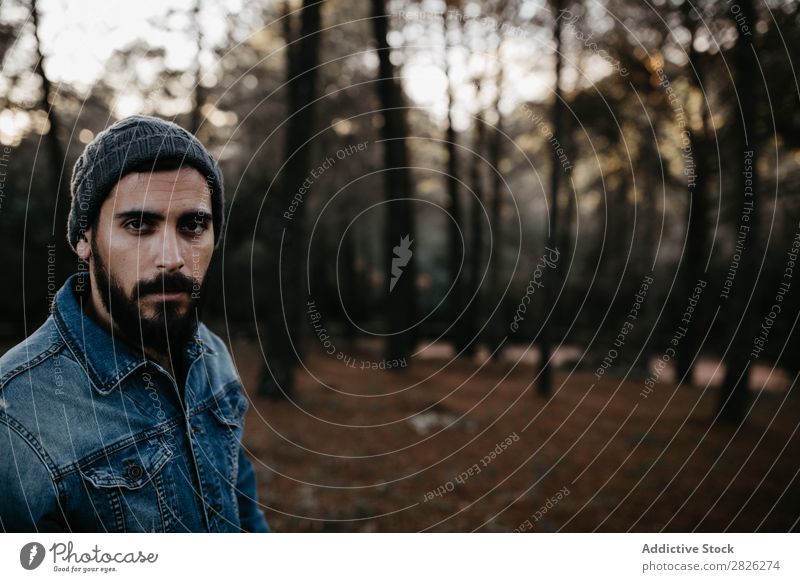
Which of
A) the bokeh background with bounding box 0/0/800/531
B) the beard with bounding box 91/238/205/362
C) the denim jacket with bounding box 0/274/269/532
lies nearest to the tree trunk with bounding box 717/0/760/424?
the bokeh background with bounding box 0/0/800/531

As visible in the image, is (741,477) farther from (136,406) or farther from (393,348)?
(393,348)

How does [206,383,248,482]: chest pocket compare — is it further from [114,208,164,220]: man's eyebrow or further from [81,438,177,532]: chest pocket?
[114,208,164,220]: man's eyebrow

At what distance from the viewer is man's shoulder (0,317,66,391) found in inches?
58.5

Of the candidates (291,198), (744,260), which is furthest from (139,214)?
(744,260)

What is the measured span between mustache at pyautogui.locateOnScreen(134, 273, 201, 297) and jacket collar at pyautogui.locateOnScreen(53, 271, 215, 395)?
0.18 m

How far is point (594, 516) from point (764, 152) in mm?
5227

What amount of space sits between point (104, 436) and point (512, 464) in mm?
4227

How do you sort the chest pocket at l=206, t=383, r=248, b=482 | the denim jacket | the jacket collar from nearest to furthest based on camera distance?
the denim jacket < the jacket collar < the chest pocket at l=206, t=383, r=248, b=482

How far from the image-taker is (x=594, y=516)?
13.4 feet

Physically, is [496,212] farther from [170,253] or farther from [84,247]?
[84,247]

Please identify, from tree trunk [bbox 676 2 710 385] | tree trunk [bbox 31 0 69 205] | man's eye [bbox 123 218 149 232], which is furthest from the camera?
tree trunk [bbox 676 2 710 385]
